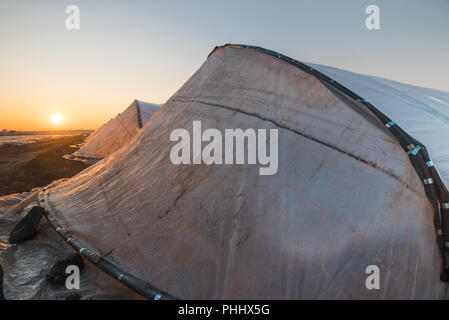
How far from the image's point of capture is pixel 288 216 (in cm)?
183

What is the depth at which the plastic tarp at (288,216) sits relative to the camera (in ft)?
5.56

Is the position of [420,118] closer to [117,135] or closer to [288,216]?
[288,216]

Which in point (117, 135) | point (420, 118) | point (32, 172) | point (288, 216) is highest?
point (117, 135)

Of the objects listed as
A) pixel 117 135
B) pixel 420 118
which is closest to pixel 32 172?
pixel 117 135

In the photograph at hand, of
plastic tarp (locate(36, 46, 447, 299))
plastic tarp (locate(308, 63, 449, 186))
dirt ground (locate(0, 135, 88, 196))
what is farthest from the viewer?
dirt ground (locate(0, 135, 88, 196))

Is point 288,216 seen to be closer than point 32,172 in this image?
Yes

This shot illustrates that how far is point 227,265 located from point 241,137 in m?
1.31

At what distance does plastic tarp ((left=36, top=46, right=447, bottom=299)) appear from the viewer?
170cm

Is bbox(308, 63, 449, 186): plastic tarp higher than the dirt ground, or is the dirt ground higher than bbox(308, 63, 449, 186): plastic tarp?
bbox(308, 63, 449, 186): plastic tarp

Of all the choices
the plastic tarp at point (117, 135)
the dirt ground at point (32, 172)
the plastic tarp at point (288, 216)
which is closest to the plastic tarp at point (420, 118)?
the plastic tarp at point (288, 216)

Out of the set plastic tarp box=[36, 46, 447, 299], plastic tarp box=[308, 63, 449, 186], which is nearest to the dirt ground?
plastic tarp box=[36, 46, 447, 299]

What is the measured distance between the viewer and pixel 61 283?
2.07 m

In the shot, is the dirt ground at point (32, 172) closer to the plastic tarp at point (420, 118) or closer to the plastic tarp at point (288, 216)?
the plastic tarp at point (288, 216)

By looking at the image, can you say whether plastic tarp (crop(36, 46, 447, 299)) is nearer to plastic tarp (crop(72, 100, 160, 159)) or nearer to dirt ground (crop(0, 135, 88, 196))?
dirt ground (crop(0, 135, 88, 196))
